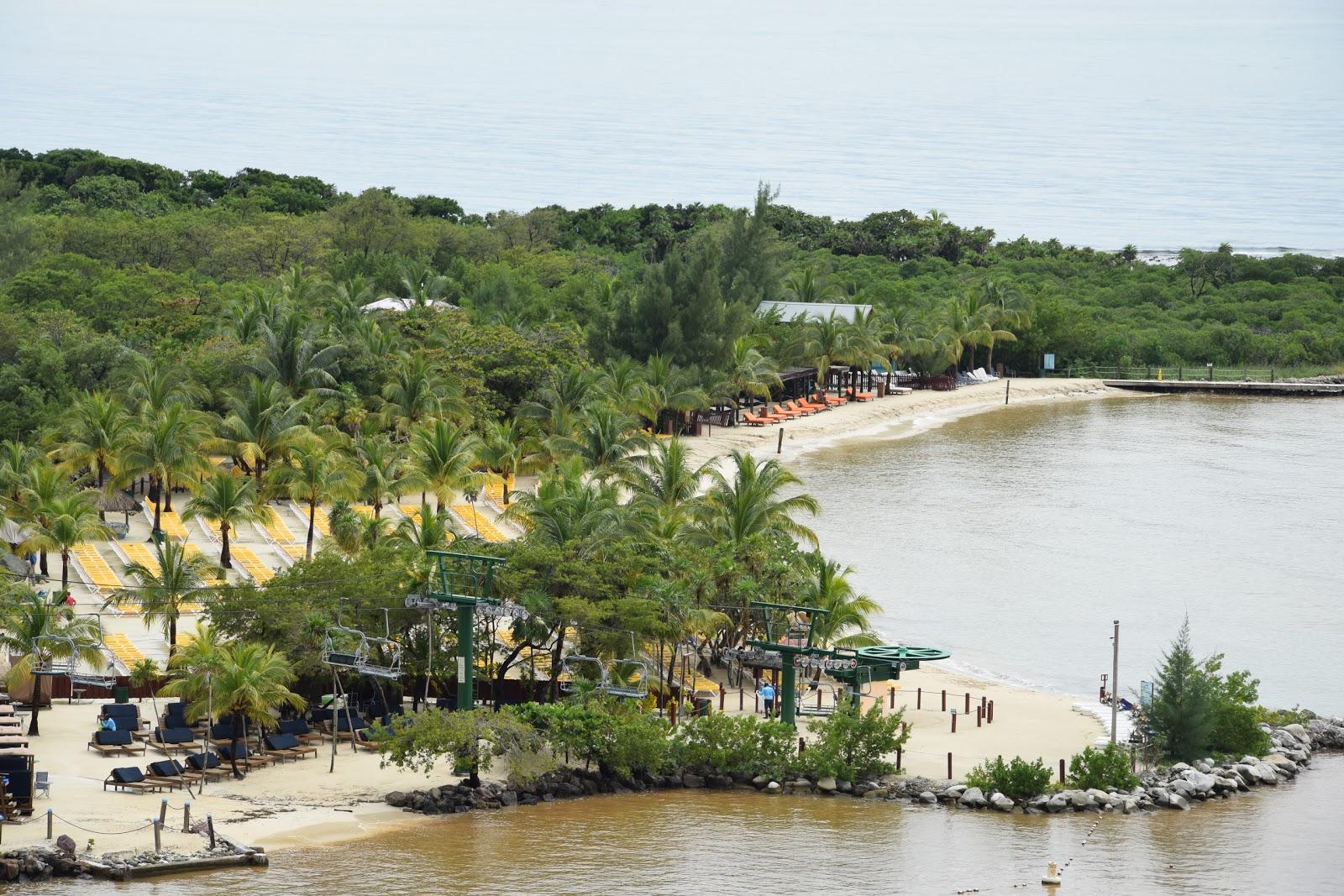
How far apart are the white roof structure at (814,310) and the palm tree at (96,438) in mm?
44422

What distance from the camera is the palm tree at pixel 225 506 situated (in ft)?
140

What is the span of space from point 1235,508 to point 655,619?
38106 millimetres

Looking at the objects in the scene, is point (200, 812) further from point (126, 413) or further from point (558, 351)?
point (558, 351)

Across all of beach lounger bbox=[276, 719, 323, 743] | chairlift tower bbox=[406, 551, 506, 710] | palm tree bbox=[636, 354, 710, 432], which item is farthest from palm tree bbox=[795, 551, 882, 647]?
palm tree bbox=[636, 354, 710, 432]

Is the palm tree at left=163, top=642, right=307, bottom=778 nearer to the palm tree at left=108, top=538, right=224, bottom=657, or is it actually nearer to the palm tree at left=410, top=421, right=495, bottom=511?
the palm tree at left=108, top=538, right=224, bottom=657

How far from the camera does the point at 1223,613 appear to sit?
5069 cm

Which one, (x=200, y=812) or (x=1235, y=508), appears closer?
(x=200, y=812)

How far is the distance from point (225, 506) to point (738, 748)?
15.5 metres

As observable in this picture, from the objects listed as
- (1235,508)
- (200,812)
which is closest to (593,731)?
(200,812)

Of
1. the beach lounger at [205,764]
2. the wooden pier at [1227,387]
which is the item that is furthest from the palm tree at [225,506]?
the wooden pier at [1227,387]

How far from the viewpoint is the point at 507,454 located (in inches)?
2098

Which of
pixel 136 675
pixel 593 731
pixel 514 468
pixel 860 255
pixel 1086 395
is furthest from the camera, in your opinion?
pixel 860 255

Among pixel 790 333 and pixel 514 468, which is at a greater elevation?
pixel 790 333

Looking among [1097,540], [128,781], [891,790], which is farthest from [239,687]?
[1097,540]
